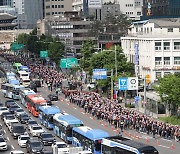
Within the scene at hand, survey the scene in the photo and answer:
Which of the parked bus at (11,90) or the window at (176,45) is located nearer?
the parked bus at (11,90)

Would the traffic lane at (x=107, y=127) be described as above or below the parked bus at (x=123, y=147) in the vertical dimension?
below

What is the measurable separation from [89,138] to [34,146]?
495 centimetres

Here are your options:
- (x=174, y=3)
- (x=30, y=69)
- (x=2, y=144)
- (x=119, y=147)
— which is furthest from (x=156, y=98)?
(x=174, y=3)

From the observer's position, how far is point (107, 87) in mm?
99938

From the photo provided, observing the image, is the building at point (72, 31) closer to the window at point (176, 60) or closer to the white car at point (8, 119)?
the window at point (176, 60)

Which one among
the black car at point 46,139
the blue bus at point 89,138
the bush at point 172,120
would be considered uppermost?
the blue bus at point 89,138

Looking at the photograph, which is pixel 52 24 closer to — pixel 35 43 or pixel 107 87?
pixel 35 43

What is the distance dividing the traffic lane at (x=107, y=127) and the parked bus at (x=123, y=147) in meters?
7.44

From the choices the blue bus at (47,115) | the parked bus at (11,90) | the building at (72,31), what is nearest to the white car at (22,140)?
the blue bus at (47,115)

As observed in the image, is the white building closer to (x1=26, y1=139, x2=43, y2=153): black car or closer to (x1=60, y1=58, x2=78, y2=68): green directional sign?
(x1=60, y1=58, x2=78, y2=68): green directional sign

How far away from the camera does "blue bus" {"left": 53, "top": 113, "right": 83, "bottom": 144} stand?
6169 centimetres

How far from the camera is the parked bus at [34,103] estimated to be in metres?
80.2

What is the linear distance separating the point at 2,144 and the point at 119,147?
14324 millimetres

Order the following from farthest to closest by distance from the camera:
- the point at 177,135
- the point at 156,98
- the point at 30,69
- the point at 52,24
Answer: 1. the point at 52,24
2. the point at 30,69
3. the point at 156,98
4. the point at 177,135
